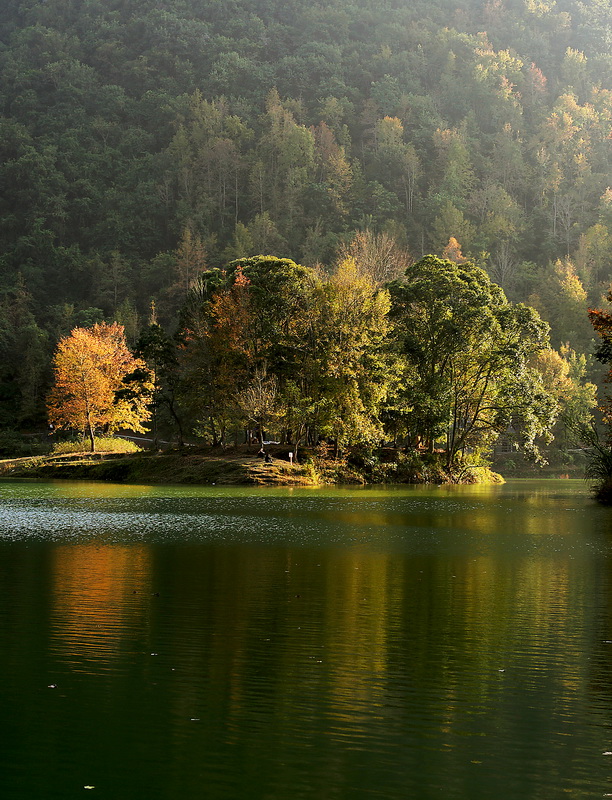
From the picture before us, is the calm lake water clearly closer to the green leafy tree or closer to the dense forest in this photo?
the green leafy tree

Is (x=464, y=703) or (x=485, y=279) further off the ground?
(x=485, y=279)

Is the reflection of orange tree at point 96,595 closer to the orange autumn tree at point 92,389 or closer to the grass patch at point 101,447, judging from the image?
the orange autumn tree at point 92,389

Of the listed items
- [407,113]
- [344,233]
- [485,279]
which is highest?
[407,113]

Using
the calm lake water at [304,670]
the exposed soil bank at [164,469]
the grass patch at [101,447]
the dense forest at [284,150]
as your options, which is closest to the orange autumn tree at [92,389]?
the grass patch at [101,447]

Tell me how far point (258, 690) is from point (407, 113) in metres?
141

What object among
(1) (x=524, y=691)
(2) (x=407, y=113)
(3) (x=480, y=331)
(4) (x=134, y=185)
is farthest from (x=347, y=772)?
(2) (x=407, y=113)

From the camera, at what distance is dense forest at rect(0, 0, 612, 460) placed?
10469cm

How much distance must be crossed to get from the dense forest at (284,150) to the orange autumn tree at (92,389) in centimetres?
1887

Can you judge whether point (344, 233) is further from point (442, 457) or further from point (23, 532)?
point (23, 532)

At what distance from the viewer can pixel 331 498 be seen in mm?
36219

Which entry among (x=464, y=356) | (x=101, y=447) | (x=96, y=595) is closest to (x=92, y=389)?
(x=101, y=447)

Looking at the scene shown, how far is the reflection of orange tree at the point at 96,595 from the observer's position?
10.5m

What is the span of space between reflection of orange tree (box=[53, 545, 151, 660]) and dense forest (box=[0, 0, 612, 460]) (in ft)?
191

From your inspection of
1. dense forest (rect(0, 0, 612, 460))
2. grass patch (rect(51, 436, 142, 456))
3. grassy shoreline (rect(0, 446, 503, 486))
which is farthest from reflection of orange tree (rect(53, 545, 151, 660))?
dense forest (rect(0, 0, 612, 460))
